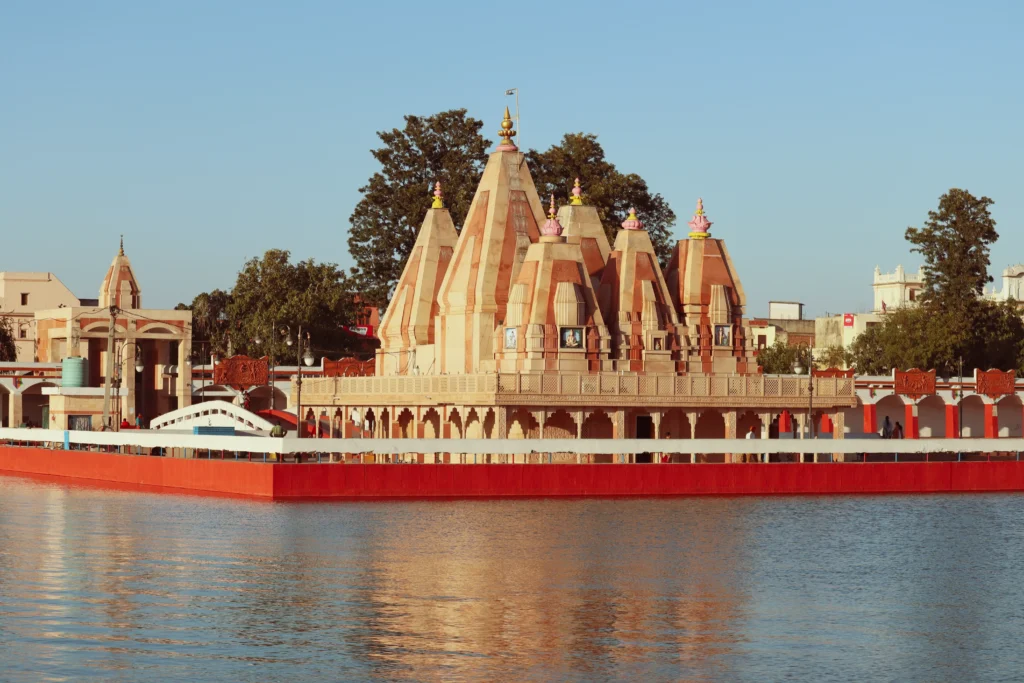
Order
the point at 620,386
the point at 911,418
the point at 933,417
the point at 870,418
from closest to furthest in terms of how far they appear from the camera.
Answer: the point at 620,386 < the point at 911,418 < the point at 870,418 < the point at 933,417

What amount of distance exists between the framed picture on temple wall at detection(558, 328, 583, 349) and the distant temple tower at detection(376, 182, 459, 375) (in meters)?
14.4

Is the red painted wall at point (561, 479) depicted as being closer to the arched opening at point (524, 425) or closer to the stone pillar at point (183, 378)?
the arched opening at point (524, 425)

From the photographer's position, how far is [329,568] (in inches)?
1864

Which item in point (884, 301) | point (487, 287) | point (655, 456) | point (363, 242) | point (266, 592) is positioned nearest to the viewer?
point (266, 592)

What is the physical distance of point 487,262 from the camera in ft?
265

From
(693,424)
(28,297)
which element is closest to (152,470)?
(693,424)

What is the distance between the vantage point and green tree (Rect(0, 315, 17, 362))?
130750mm

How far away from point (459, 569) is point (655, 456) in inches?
1026

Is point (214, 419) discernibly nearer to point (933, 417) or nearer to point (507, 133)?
point (507, 133)

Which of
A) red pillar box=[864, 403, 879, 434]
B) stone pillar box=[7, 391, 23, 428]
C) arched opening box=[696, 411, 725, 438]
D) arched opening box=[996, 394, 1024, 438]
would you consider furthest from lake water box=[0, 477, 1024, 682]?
arched opening box=[996, 394, 1024, 438]

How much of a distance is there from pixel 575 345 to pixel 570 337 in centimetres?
42

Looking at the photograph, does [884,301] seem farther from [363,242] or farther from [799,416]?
[799,416]

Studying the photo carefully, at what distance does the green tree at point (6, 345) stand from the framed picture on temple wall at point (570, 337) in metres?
69.0

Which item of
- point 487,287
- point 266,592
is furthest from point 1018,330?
point 266,592
